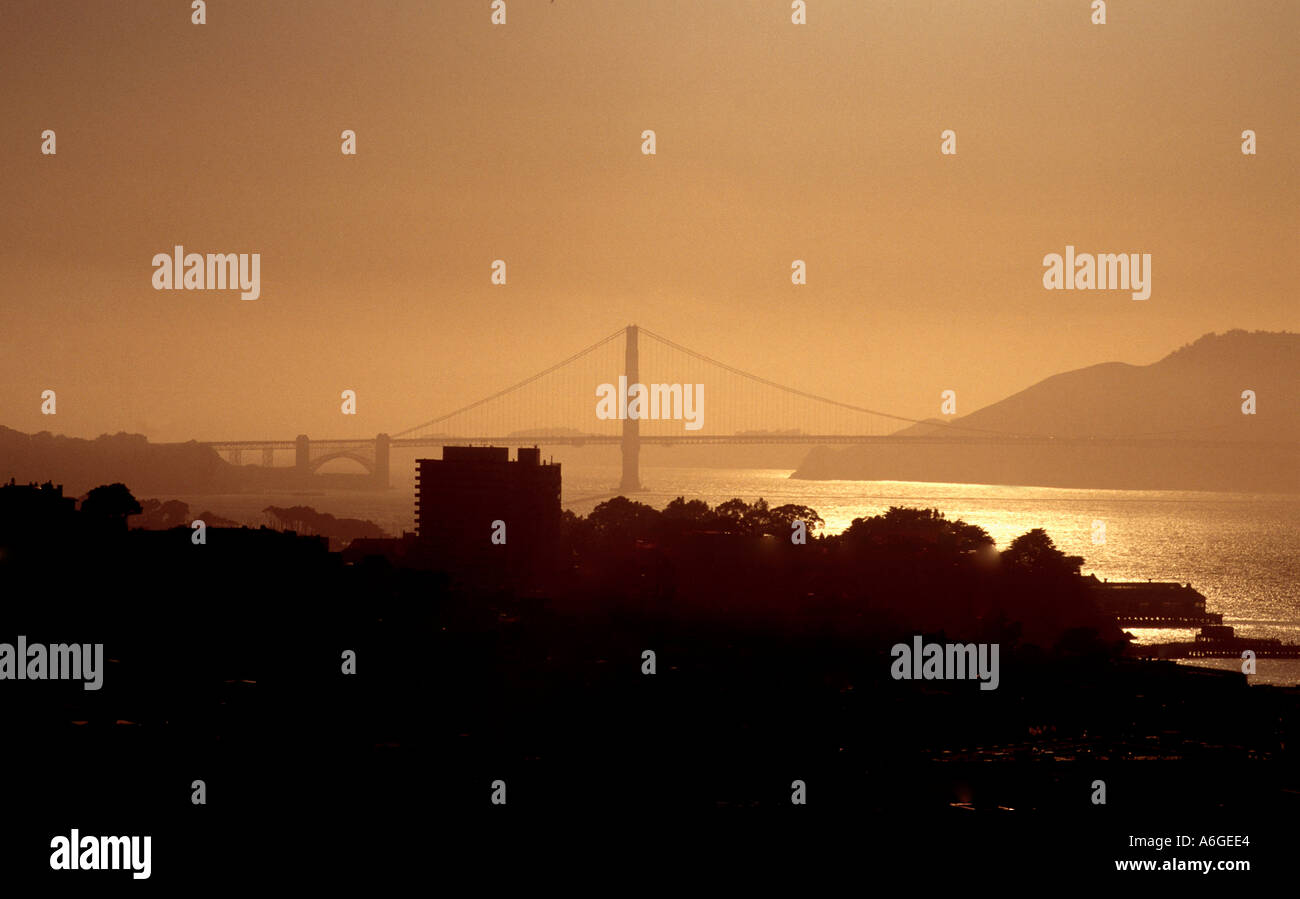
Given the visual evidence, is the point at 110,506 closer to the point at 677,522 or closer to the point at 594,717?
the point at 594,717

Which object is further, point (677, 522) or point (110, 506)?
point (677, 522)

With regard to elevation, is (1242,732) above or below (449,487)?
below

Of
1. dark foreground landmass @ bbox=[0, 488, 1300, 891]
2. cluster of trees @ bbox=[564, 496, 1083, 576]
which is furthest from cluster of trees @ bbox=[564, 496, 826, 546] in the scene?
dark foreground landmass @ bbox=[0, 488, 1300, 891]

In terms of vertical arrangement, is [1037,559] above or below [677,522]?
below

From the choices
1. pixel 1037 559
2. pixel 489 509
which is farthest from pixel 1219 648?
pixel 489 509

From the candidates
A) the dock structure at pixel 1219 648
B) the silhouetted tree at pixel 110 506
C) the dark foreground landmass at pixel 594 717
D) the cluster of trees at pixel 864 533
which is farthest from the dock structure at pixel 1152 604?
the silhouetted tree at pixel 110 506

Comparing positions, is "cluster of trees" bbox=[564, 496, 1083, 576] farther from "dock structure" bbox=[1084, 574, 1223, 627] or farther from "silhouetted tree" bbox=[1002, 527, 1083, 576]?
"dock structure" bbox=[1084, 574, 1223, 627]
